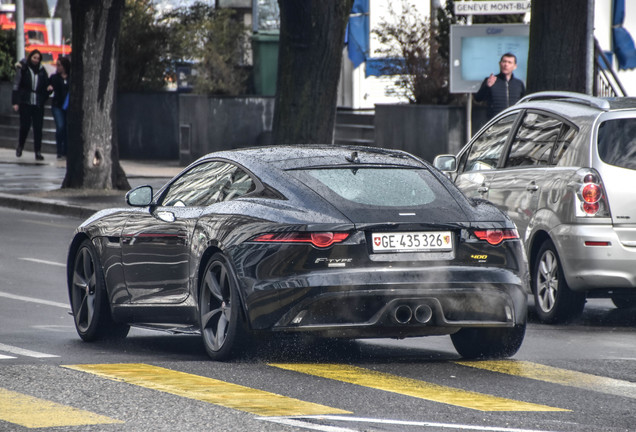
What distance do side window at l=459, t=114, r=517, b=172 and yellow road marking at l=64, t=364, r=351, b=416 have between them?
4.67 meters

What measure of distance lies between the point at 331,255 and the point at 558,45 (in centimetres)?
891

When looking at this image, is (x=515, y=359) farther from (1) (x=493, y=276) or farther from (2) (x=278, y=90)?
(2) (x=278, y=90)

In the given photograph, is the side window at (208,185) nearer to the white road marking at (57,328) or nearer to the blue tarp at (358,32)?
the white road marking at (57,328)

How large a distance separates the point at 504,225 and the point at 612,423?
2.01 m

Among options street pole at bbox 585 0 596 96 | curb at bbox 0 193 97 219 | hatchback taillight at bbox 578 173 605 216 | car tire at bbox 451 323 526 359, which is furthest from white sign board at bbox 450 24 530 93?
car tire at bbox 451 323 526 359

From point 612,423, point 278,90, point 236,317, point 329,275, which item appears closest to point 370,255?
point 329,275

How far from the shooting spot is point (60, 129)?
97.3 ft

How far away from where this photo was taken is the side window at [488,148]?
476 inches

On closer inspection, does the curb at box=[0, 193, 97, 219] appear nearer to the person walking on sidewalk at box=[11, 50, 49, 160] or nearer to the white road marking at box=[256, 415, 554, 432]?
the person walking on sidewalk at box=[11, 50, 49, 160]

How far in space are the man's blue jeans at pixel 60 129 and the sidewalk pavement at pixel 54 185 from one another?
299 millimetres

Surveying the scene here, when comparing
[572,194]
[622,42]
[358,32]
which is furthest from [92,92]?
[622,42]

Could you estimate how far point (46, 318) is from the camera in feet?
35.5

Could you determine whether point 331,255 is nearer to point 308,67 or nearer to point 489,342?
point 489,342

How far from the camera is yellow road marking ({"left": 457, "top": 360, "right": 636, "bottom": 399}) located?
7.74 meters
